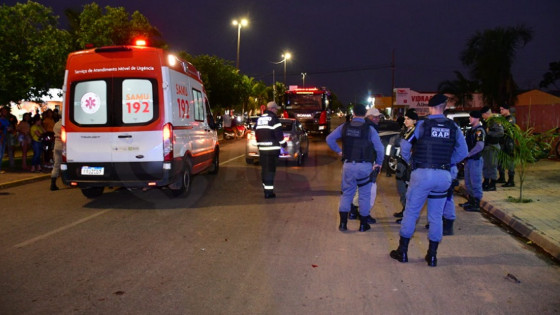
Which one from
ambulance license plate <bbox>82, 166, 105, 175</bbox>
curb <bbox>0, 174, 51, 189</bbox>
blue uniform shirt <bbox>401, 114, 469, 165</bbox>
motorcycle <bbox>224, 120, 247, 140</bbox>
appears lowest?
curb <bbox>0, 174, 51, 189</bbox>

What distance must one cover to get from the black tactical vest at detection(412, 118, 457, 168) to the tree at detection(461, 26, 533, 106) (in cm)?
3251

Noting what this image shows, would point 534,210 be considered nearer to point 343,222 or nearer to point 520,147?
point 520,147

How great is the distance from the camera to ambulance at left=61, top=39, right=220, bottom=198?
8.43 m

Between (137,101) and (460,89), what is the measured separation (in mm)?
41289

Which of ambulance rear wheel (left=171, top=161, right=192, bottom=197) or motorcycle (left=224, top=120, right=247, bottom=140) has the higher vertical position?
motorcycle (left=224, top=120, right=247, bottom=140)

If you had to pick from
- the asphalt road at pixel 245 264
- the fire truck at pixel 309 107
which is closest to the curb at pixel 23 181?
the asphalt road at pixel 245 264

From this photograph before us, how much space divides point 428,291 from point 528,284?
3.78ft

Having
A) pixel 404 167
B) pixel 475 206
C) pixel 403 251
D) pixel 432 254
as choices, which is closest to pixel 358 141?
pixel 404 167

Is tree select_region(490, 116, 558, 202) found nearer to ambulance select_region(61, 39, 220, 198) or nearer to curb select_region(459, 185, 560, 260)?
curb select_region(459, 185, 560, 260)

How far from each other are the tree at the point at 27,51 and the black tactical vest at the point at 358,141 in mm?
10963

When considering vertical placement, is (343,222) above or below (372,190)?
below

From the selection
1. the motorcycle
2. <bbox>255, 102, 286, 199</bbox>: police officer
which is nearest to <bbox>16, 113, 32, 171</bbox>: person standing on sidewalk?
<bbox>255, 102, 286, 199</bbox>: police officer

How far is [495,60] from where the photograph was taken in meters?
35.1

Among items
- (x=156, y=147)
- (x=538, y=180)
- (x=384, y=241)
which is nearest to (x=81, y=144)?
(x=156, y=147)
